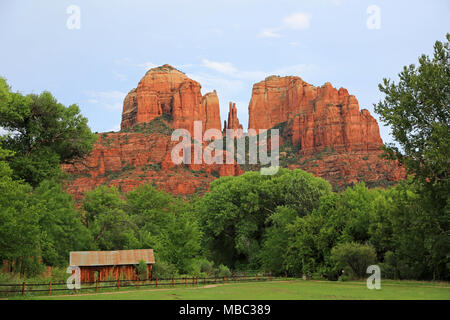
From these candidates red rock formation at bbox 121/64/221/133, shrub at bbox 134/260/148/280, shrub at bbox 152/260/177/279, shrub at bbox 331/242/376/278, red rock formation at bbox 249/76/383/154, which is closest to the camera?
shrub at bbox 134/260/148/280

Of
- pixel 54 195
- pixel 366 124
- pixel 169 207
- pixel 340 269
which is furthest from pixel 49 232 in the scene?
pixel 366 124

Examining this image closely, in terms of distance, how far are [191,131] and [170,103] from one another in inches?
739

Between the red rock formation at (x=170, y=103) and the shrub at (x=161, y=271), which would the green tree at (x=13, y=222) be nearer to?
the shrub at (x=161, y=271)

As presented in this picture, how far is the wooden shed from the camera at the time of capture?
3409 cm

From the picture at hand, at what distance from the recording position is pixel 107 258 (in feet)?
115

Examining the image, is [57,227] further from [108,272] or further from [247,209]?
[247,209]

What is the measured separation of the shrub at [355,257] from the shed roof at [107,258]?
1756 cm

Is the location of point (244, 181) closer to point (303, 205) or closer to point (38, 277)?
point (303, 205)

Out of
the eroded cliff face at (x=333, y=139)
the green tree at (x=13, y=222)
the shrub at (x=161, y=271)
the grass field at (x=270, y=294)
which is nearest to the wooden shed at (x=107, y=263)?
the shrub at (x=161, y=271)

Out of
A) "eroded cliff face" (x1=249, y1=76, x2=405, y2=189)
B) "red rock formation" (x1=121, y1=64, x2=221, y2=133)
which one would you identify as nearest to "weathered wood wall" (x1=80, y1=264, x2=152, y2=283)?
"eroded cliff face" (x1=249, y1=76, x2=405, y2=189)

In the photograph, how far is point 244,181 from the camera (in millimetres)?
65812

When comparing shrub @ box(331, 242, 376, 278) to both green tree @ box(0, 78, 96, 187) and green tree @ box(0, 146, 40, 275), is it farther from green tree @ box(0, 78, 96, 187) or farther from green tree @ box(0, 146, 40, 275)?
green tree @ box(0, 78, 96, 187)

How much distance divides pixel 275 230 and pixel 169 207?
26182 mm
